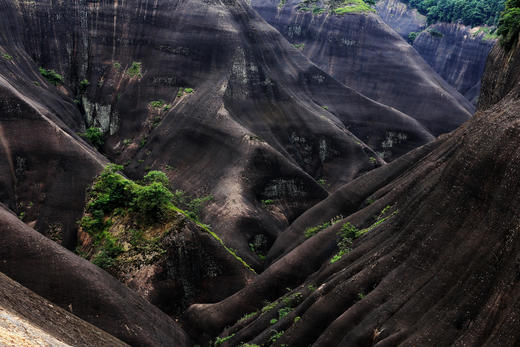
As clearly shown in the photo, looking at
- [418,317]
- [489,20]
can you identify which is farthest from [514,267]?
[489,20]

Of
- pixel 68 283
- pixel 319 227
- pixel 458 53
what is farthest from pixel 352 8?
pixel 68 283

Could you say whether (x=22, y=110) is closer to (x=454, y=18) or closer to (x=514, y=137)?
(x=514, y=137)

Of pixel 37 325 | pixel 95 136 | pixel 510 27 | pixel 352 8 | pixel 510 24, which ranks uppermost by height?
pixel 510 24

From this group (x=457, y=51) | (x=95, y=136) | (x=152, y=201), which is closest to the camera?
(x=152, y=201)

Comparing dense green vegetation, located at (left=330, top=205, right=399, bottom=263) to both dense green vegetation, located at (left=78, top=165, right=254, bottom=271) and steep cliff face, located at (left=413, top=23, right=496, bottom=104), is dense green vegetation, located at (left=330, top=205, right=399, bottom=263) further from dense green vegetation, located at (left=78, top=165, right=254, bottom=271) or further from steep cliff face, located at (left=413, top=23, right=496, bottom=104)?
steep cliff face, located at (left=413, top=23, right=496, bottom=104)

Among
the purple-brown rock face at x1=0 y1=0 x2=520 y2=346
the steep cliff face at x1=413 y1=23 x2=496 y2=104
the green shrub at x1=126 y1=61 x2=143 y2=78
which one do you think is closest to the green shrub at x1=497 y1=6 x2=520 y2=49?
the purple-brown rock face at x1=0 y1=0 x2=520 y2=346

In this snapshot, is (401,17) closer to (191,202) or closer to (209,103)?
(209,103)
